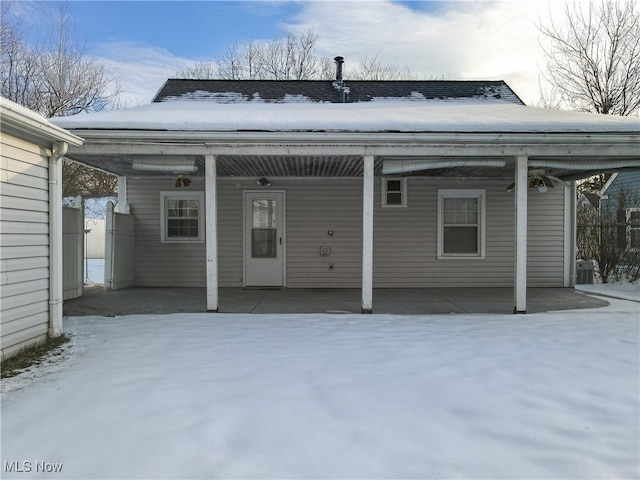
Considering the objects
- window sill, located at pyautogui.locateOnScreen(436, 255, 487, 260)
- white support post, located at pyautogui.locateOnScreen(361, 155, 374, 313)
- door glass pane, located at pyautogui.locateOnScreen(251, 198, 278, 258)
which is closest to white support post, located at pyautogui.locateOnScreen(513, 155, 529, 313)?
white support post, located at pyautogui.locateOnScreen(361, 155, 374, 313)

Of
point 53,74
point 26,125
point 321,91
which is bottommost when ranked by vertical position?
point 26,125

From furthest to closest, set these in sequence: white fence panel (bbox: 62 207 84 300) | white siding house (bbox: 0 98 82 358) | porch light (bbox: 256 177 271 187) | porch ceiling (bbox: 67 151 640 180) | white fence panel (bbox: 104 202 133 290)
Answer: porch light (bbox: 256 177 271 187), white fence panel (bbox: 104 202 133 290), white fence panel (bbox: 62 207 84 300), porch ceiling (bbox: 67 151 640 180), white siding house (bbox: 0 98 82 358)

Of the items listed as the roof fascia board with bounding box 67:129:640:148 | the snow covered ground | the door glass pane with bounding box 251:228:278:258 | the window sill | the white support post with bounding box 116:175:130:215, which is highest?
the roof fascia board with bounding box 67:129:640:148

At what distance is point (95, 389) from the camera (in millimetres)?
3215

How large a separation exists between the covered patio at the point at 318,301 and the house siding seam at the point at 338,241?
0.39 meters

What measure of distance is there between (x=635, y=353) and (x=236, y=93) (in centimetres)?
964

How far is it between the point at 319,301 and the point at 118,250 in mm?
4469

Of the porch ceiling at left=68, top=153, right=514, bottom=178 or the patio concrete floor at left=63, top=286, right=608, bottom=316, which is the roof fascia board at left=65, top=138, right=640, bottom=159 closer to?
the porch ceiling at left=68, top=153, right=514, bottom=178

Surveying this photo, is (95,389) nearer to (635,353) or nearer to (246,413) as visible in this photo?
(246,413)

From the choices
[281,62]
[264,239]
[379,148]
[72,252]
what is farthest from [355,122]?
[281,62]

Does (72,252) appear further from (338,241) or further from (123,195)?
(338,241)

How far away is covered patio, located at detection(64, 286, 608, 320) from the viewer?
6.50 m
